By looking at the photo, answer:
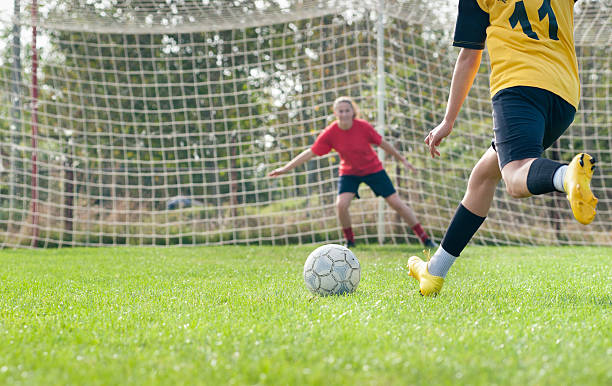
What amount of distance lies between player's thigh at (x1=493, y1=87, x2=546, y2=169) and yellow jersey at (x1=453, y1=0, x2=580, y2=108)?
63 millimetres

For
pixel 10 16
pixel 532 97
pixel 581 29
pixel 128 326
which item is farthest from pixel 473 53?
pixel 10 16

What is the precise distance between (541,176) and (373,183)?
14.5 feet

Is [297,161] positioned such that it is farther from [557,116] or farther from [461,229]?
[557,116]

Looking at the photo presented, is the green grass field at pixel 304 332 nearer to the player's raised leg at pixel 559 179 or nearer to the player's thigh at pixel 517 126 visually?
the player's raised leg at pixel 559 179

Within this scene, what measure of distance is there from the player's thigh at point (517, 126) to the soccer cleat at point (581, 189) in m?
0.28

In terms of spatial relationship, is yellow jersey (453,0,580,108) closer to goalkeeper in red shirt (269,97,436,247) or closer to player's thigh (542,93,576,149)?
player's thigh (542,93,576,149)

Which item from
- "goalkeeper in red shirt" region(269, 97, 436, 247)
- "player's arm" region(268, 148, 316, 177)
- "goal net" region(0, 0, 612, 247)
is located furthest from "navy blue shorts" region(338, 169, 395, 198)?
"goal net" region(0, 0, 612, 247)

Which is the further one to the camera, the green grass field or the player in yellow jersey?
the player in yellow jersey

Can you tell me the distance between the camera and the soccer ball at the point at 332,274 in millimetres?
2758

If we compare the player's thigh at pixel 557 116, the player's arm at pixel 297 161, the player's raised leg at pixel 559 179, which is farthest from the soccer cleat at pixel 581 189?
the player's arm at pixel 297 161

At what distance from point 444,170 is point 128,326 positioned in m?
7.22

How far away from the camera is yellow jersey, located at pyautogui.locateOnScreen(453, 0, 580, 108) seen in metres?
2.21

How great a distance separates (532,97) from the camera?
2172 mm

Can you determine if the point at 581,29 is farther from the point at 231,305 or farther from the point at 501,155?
the point at 231,305
